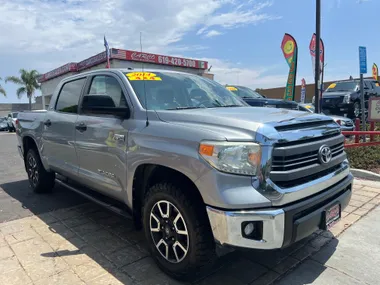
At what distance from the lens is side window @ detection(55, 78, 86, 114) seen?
4145 mm

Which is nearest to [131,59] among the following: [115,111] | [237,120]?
[115,111]

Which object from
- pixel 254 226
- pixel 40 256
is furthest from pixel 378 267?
pixel 40 256

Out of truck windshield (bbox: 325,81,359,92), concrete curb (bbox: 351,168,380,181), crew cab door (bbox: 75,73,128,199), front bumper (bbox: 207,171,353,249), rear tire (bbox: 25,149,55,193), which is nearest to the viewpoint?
front bumper (bbox: 207,171,353,249)

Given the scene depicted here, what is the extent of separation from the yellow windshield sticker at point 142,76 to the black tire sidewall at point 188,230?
53.7 inches

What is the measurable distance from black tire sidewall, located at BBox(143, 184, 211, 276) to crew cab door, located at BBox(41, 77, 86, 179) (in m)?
1.61

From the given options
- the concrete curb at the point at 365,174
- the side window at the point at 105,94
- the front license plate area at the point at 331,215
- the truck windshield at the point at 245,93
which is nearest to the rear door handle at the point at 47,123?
the side window at the point at 105,94

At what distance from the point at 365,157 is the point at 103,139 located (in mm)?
5632

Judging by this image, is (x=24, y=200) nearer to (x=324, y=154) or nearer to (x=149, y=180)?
(x=149, y=180)

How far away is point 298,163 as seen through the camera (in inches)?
95.5

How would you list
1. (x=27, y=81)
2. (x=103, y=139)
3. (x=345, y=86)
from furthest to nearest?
(x=27, y=81) < (x=345, y=86) < (x=103, y=139)

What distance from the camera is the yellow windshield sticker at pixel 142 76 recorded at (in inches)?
133

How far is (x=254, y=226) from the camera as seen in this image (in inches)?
88.0

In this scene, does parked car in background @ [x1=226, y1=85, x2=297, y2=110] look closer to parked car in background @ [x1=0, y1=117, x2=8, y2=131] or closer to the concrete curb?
the concrete curb

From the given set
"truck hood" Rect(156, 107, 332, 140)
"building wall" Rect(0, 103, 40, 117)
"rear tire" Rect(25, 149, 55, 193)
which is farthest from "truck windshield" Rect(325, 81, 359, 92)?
"building wall" Rect(0, 103, 40, 117)
